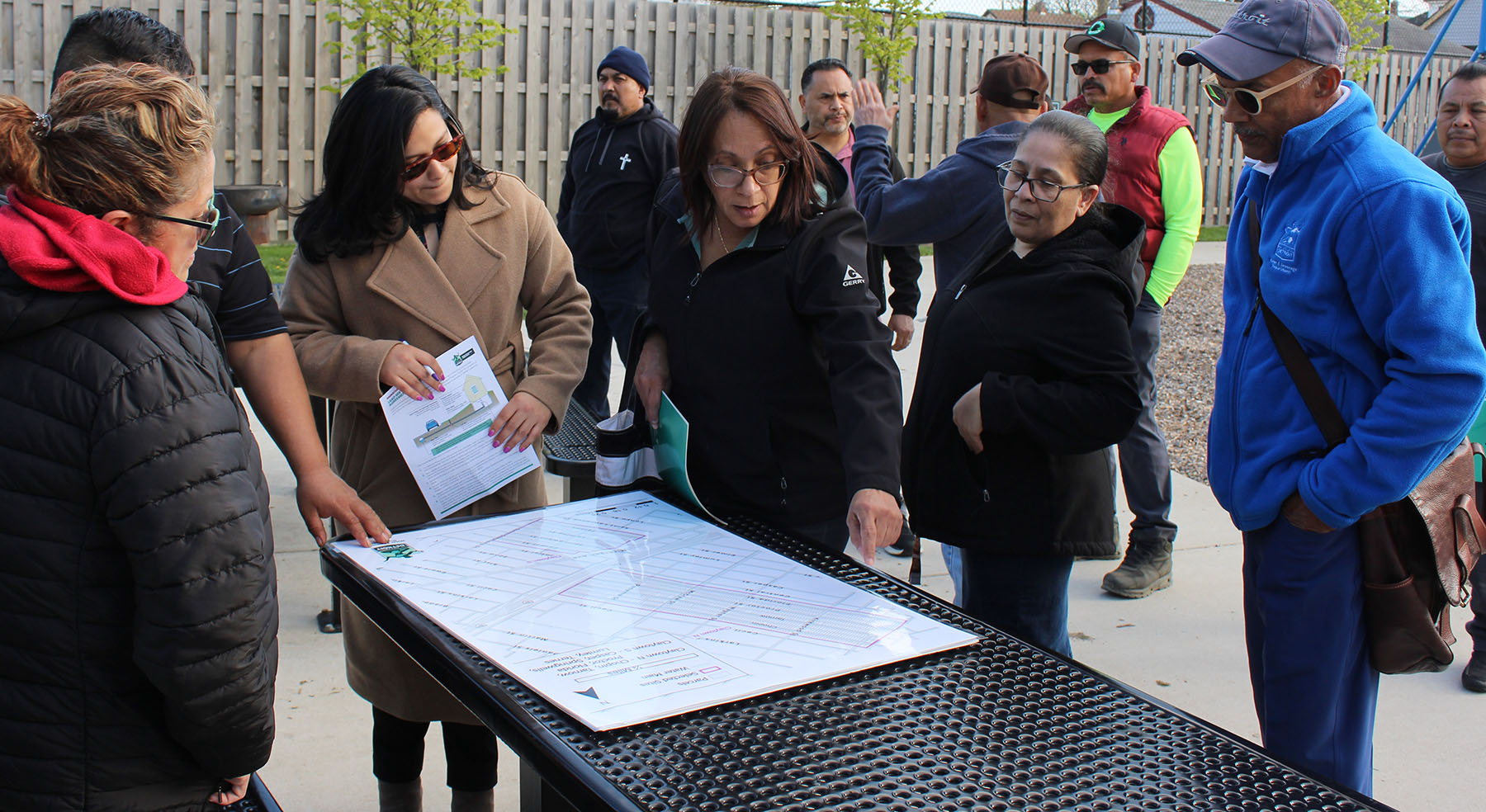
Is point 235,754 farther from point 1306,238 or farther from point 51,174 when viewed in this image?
point 1306,238

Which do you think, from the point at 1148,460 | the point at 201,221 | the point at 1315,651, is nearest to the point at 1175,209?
the point at 1148,460

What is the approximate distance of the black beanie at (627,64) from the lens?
239 inches

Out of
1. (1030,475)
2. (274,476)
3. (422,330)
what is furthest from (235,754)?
(274,476)

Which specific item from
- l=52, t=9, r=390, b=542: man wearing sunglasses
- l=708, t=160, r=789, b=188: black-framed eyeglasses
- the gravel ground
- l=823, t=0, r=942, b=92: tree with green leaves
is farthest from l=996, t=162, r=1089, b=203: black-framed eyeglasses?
l=823, t=0, r=942, b=92: tree with green leaves

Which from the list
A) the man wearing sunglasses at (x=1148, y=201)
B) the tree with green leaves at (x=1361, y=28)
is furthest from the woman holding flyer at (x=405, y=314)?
the tree with green leaves at (x=1361, y=28)

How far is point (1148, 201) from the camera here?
430cm

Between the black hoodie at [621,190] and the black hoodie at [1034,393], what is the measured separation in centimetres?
355

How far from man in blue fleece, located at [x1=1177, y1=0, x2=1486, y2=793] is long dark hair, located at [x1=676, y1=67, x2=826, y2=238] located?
78 centimetres

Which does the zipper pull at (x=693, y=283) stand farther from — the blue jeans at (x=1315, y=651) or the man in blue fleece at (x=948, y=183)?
the man in blue fleece at (x=948, y=183)

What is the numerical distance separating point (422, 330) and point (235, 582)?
3.30 ft

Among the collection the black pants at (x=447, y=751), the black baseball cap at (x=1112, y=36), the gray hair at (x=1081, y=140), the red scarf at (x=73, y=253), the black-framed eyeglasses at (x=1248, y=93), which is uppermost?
the black baseball cap at (x=1112, y=36)

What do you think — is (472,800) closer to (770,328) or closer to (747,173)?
(770,328)

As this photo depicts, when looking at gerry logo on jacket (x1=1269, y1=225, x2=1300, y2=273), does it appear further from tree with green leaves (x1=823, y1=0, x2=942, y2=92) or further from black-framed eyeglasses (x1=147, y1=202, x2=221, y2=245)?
tree with green leaves (x1=823, y1=0, x2=942, y2=92)

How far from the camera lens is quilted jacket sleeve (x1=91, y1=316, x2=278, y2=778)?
146cm
